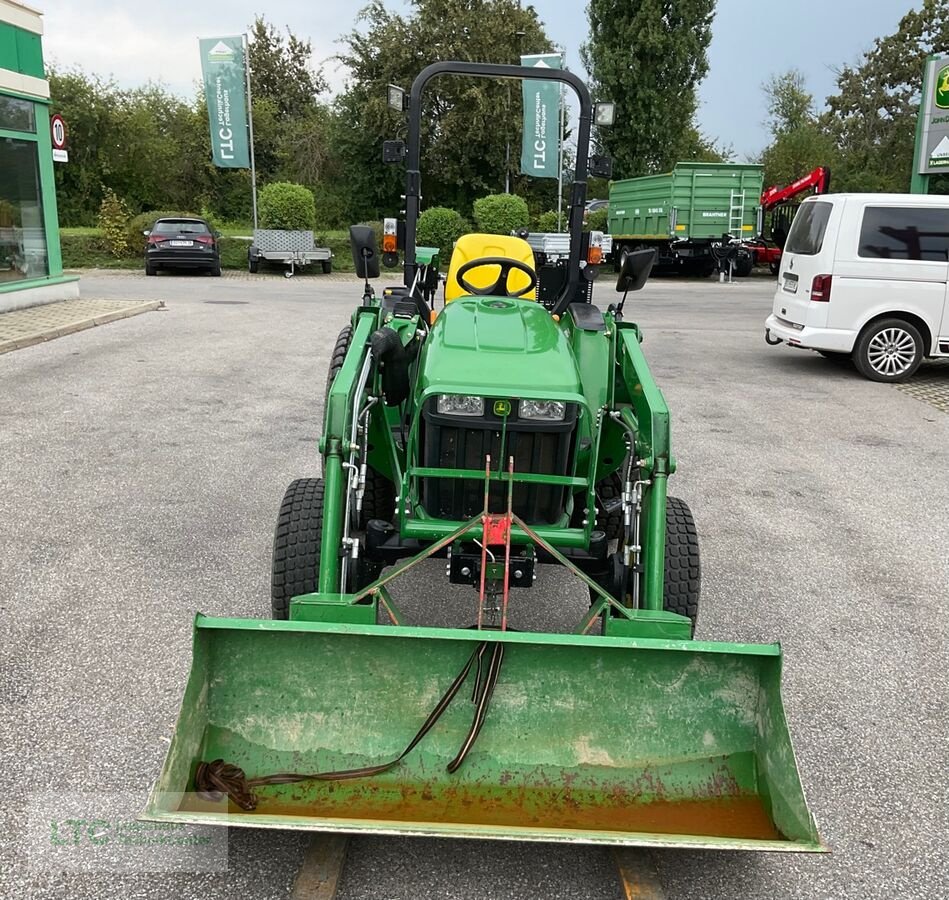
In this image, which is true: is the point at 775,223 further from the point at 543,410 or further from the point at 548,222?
the point at 543,410

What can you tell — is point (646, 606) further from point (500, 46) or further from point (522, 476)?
point (500, 46)

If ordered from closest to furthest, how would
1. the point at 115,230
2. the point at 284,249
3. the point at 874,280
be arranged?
the point at 874,280, the point at 284,249, the point at 115,230

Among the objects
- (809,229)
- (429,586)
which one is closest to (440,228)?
(809,229)

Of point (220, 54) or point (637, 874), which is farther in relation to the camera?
point (220, 54)

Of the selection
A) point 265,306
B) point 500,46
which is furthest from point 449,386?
point 500,46

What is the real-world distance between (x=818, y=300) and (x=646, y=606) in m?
7.41

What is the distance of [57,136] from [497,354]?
12.7m

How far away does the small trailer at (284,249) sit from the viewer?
22.0m

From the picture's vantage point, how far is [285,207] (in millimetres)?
22906

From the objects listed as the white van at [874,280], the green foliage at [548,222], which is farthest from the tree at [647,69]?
the white van at [874,280]

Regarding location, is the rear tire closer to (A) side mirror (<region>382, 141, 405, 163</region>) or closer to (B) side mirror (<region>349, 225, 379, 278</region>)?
(B) side mirror (<region>349, 225, 379, 278</region>)

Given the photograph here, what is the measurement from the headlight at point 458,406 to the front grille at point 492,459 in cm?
2

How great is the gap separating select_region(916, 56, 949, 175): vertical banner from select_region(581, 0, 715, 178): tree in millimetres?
14553

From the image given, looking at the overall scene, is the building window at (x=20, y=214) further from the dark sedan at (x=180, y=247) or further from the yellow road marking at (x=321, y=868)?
the yellow road marking at (x=321, y=868)
